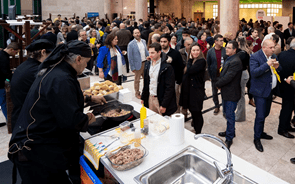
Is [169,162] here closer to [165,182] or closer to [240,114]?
[165,182]

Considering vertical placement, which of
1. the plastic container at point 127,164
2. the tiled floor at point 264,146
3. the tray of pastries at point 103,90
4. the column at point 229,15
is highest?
the column at point 229,15

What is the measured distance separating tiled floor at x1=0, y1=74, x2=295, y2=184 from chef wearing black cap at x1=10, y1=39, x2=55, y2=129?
130 centimetres

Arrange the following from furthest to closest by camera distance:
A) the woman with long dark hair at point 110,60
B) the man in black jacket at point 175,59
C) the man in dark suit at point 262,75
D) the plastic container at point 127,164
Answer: the woman with long dark hair at point 110,60
the man in black jacket at point 175,59
the man in dark suit at point 262,75
the plastic container at point 127,164

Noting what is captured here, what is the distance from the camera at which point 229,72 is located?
357 centimetres

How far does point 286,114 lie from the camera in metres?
4.11

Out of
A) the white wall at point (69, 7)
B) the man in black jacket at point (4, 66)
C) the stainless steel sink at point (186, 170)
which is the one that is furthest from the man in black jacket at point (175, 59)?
the white wall at point (69, 7)

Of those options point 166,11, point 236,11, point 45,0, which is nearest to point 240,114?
point 236,11

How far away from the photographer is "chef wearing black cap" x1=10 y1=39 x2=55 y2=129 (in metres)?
2.87

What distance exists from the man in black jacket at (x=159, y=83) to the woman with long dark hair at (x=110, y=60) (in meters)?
1.64

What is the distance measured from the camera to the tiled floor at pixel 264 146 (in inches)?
132

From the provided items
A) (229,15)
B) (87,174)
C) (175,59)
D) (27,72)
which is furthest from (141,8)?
(87,174)

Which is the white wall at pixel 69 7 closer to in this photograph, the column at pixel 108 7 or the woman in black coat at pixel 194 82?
the column at pixel 108 7

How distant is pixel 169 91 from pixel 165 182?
5.42 feet

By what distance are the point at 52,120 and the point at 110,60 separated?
3243mm
